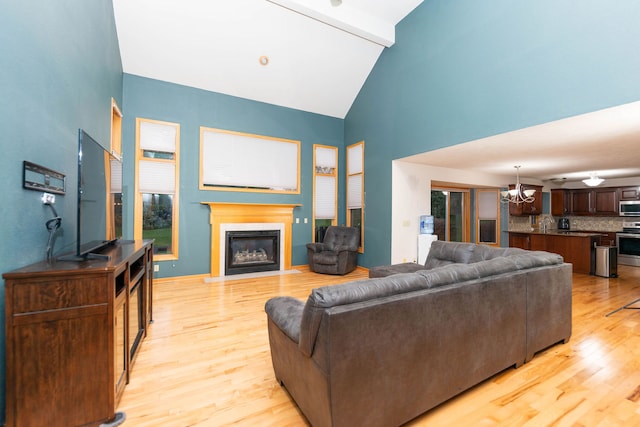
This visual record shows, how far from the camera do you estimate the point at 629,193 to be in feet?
24.0

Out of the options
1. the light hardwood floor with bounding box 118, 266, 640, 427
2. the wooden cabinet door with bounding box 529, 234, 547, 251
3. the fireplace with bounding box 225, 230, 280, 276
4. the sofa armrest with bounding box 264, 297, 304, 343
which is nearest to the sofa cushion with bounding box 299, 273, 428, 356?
the sofa armrest with bounding box 264, 297, 304, 343

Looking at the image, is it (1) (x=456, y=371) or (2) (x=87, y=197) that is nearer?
(1) (x=456, y=371)

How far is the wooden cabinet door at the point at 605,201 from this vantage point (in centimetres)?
755

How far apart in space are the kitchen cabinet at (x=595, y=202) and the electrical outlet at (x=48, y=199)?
37.2 feet

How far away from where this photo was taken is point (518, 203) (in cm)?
727

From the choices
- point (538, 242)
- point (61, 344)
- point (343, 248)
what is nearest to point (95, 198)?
point (61, 344)

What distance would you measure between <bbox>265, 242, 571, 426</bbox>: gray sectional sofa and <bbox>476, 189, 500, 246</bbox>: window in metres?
5.85

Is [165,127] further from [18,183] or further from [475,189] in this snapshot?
[475,189]

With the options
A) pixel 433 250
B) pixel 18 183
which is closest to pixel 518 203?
pixel 433 250

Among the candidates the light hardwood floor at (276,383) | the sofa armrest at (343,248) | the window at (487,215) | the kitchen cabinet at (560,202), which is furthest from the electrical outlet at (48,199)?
the kitchen cabinet at (560,202)

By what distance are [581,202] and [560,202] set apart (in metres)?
0.47

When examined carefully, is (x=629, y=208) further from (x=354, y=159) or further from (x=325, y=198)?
(x=325, y=198)

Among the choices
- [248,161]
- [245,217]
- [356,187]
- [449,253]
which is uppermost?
[248,161]

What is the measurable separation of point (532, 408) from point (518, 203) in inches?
266
